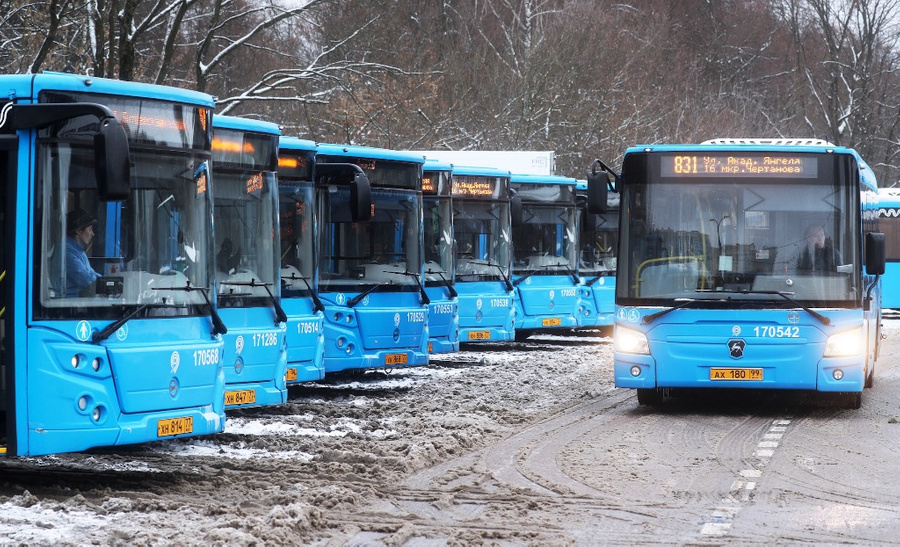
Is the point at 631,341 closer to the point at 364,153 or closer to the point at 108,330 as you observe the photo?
the point at 364,153

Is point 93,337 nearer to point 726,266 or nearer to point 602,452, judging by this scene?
point 602,452

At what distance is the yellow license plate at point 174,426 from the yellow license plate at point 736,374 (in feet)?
20.1

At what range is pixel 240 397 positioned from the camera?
13305 millimetres

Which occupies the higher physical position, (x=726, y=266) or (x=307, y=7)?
(x=307, y=7)

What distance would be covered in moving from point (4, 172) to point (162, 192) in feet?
3.47

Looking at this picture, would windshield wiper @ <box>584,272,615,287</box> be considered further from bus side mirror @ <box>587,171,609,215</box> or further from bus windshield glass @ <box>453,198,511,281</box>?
bus side mirror @ <box>587,171,609,215</box>

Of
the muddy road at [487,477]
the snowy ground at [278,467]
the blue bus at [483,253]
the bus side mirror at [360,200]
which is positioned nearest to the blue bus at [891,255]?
the blue bus at [483,253]

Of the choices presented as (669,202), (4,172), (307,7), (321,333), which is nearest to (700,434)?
(669,202)

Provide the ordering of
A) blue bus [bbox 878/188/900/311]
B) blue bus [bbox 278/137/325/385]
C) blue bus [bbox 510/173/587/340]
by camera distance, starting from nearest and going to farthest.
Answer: blue bus [bbox 278/137/325/385]
blue bus [bbox 510/173/587/340]
blue bus [bbox 878/188/900/311]

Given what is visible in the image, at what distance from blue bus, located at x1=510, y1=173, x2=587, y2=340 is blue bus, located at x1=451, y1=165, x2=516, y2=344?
1.94m

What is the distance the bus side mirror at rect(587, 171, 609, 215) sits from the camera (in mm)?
14672

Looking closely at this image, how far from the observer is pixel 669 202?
1480cm

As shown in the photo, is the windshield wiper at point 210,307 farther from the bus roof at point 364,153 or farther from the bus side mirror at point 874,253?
the bus side mirror at point 874,253

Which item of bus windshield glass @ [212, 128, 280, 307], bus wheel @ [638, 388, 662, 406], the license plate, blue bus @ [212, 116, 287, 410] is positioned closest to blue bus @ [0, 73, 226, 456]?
blue bus @ [212, 116, 287, 410]
